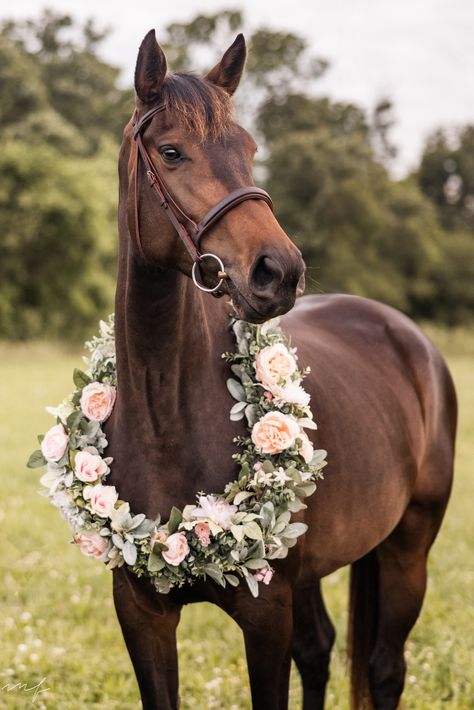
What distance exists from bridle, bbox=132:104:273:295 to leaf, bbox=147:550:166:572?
882 millimetres

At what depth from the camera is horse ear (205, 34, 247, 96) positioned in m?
2.52

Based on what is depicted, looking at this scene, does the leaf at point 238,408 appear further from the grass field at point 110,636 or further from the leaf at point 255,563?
the grass field at point 110,636

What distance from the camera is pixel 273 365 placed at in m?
2.58

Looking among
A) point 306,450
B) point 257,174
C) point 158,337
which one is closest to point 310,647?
point 306,450

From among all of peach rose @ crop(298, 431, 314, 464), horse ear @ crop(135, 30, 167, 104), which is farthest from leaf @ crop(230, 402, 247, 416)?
horse ear @ crop(135, 30, 167, 104)

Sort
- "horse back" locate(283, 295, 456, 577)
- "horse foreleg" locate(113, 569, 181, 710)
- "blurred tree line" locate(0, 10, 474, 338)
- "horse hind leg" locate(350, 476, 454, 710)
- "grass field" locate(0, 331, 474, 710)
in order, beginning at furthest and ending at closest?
"blurred tree line" locate(0, 10, 474, 338)
"grass field" locate(0, 331, 474, 710)
"horse hind leg" locate(350, 476, 454, 710)
"horse back" locate(283, 295, 456, 577)
"horse foreleg" locate(113, 569, 181, 710)

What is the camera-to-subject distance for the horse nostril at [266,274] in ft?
6.34

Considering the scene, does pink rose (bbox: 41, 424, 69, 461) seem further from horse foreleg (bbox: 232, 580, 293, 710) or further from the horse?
horse foreleg (bbox: 232, 580, 293, 710)

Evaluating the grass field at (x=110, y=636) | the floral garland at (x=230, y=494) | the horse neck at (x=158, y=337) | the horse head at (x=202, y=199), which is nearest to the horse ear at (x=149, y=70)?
the horse head at (x=202, y=199)

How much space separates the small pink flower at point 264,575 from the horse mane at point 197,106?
138cm

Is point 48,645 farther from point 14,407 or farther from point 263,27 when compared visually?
point 263,27

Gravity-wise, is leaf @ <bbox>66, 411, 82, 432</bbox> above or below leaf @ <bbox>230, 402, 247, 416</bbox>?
above

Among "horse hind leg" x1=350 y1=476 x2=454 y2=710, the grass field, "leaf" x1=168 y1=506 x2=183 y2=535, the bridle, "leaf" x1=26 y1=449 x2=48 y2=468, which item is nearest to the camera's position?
the bridle

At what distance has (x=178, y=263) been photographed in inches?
89.7
